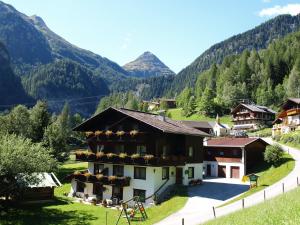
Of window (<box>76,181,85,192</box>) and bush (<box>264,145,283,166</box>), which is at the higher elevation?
bush (<box>264,145,283,166</box>)

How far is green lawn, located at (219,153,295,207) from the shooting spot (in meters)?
45.4

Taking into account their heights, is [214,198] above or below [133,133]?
below

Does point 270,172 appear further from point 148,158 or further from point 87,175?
point 87,175

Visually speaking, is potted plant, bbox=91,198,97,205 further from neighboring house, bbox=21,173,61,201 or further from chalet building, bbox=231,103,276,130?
chalet building, bbox=231,103,276,130

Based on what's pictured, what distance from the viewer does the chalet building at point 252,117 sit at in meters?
119

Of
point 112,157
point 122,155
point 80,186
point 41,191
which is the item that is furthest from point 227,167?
point 41,191

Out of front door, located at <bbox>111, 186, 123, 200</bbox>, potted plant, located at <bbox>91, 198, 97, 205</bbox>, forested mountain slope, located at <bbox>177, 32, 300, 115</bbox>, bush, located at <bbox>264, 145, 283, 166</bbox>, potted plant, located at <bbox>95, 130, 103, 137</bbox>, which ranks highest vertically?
forested mountain slope, located at <bbox>177, 32, 300, 115</bbox>

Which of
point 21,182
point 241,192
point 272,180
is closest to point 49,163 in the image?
point 21,182

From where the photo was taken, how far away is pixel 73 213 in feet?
140

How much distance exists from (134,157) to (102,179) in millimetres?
5916

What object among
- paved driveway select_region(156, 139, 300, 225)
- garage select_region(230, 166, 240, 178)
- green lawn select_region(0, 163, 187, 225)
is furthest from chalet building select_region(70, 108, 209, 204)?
garage select_region(230, 166, 240, 178)

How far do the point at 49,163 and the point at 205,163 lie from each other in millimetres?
28958

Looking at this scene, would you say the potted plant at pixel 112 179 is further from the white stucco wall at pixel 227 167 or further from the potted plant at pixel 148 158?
the white stucco wall at pixel 227 167

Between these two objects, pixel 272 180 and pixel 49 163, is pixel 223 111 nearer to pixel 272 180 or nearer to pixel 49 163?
pixel 272 180
